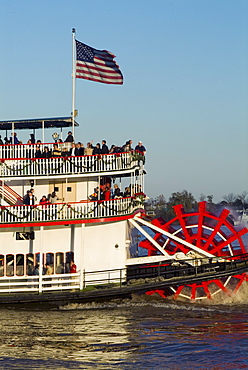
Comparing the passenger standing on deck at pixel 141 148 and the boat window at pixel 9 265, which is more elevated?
the passenger standing on deck at pixel 141 148

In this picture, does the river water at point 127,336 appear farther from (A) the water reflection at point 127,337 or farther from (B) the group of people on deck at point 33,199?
(B) the group of people on deck at point 33,199

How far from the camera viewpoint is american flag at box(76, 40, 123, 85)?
77.2ft

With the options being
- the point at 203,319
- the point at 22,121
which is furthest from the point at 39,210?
the point at 203,319

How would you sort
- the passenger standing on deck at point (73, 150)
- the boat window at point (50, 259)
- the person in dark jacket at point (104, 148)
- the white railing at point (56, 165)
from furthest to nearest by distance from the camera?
1. the person in dark jacket at point (104, 148)
2. the passenger standing on deck at point (73, 150)
3. the boat window at point (50, 259)
4. the white railing at point (56, 165)

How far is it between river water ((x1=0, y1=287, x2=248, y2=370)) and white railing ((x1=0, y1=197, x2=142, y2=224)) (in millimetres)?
2967

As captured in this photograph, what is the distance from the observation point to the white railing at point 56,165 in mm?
21859

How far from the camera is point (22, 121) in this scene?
948 inches

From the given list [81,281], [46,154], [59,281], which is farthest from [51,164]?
[81,281]

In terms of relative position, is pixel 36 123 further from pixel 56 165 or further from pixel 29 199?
pixel 29 199

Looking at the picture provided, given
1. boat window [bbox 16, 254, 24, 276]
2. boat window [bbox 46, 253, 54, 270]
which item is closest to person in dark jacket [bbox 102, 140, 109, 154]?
boat window [bbox 46, 253, 54, 270]

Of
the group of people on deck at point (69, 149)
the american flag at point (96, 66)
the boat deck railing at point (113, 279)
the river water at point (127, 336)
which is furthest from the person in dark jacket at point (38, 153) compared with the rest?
the river water at point (127, 336)

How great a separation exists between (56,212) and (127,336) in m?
5.08

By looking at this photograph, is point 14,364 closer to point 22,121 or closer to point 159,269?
point 159,269

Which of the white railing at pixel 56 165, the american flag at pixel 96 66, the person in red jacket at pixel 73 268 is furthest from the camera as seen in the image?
the american flag at pixel 96 66
